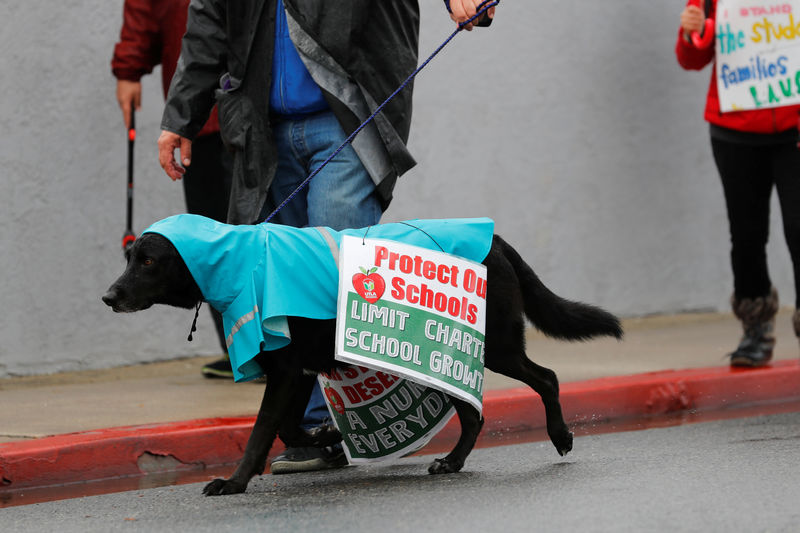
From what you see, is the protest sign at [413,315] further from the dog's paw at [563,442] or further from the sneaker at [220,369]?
the sneaker at [220,369]

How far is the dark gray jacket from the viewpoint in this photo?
14.2 ft

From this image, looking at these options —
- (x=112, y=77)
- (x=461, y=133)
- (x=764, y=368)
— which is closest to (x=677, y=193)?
(x=461, y=133)

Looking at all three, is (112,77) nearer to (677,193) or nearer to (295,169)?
(295,169)

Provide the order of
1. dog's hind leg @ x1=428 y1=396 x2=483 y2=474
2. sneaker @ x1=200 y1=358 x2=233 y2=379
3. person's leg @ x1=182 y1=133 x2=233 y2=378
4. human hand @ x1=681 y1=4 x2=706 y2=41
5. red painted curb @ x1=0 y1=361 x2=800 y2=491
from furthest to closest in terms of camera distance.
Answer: sneaker @ x1=200 y1=358 x2=233 y2=379, human hand @ x1=681 y1=4 x2=706 y2=41, person's leg @ x1=182 y1=133 x2=233 y2=378, red painted curb @ x1=0 y1=361 x2=800 y2=491, dog's hind leg @ x1=428 y1=396 x2=483 y2=474

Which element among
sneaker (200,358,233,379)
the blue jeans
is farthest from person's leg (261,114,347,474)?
sneaker (200,358,233,379)

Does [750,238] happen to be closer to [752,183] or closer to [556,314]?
[752,183]

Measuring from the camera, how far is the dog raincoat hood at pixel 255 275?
3.73 meters

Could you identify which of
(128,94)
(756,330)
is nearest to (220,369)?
(128,94)

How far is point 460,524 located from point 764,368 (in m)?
3.44

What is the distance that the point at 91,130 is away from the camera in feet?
22.2

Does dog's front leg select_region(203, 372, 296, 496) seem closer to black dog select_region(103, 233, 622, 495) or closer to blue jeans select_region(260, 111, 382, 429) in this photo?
black dog select_region(103, 233, 622, 495)

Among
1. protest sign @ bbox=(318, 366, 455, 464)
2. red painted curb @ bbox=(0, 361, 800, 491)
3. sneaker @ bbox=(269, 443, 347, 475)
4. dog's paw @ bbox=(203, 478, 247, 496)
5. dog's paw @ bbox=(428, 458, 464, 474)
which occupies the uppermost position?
protest sign @ bbox=(318, 366, 455, 464)

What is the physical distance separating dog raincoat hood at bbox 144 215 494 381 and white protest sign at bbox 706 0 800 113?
3061 mm

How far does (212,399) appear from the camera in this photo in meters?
5.70
